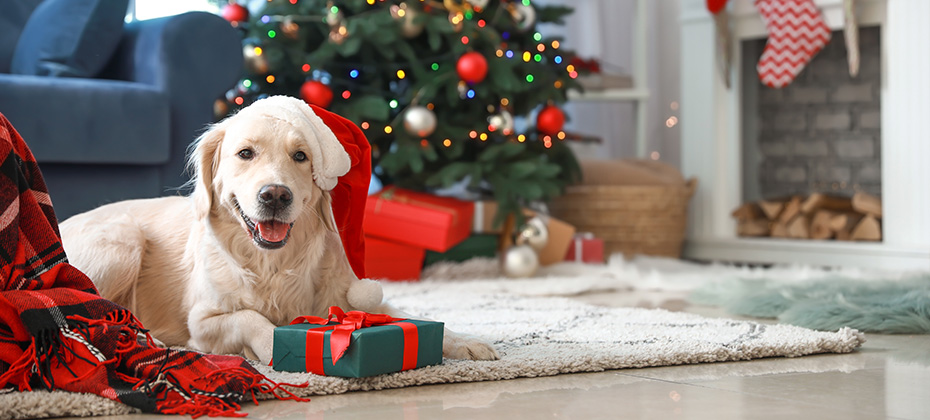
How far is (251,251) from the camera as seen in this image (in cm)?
179

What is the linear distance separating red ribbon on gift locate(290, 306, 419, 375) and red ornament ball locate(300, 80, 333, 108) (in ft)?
6.52

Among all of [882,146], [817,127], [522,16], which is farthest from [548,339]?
[817,127]

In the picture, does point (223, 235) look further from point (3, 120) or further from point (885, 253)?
point (885, 253)

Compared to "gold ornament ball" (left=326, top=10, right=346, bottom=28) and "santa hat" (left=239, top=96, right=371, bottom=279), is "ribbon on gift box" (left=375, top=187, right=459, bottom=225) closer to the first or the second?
"gold ornament ball" (left=326, top=10, right=346, bottom=28)

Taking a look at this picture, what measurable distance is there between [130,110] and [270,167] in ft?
4.25

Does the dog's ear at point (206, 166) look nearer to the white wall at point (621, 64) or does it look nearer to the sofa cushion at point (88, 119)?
the sofa cushion at point (88, 119)

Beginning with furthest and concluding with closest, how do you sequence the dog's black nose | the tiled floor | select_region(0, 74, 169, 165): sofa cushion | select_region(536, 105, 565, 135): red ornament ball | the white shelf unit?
the white shelf unit < select_region(536, 105, 565, 135): red ornament ball < select_region(0, 74, 169, 165): sofa cushion < the dog's black nose < the tiled floor

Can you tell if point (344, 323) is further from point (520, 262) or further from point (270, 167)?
point (520, 262)

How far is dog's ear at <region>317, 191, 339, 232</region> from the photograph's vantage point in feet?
5.96

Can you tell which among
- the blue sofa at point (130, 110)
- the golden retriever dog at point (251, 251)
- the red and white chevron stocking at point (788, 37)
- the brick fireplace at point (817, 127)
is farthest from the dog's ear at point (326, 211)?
the brick fireplace at point (817, 127)

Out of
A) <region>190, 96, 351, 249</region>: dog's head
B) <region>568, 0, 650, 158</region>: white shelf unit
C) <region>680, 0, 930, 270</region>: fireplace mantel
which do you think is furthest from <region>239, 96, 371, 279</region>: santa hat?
<region>568, 0, 650, 158</region>: white shelf unit

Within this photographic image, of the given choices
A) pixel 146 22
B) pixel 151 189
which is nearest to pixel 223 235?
pixel 151 189

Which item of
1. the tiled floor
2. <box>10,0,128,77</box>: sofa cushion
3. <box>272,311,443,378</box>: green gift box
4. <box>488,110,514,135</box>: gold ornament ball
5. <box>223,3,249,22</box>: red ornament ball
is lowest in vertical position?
the tiled floor

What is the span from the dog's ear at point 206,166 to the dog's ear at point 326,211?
21 cm
